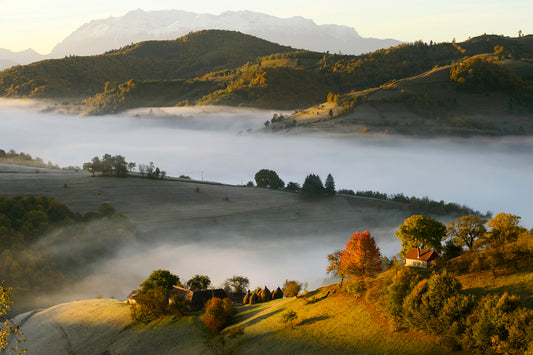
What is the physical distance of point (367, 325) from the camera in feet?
219

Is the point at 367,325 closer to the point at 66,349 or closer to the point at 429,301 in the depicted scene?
the point at 429,301

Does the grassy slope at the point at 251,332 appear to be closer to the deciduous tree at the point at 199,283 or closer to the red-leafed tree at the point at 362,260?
the red-leafed tree at the point at 362,260

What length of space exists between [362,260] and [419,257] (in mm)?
7859

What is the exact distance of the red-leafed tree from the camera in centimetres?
7756

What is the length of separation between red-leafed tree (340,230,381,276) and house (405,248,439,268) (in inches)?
169

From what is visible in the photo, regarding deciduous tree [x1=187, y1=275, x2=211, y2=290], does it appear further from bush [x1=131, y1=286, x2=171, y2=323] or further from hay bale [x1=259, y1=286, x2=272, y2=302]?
bush [x1=131, y1=286, x2=171, y2=323]

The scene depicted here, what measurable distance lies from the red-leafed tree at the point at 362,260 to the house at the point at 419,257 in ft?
14.0

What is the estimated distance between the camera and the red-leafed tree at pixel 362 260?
77.6 meters

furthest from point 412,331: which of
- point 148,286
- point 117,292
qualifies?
point 117,292

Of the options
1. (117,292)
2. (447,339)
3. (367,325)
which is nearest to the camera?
(447,339)

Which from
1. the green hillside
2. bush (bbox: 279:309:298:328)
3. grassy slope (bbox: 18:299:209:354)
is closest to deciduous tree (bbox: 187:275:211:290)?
grassy slope (bbox: 18:299:209:354)

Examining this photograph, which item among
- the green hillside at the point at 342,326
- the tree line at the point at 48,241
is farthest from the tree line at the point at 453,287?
the tree line at the point at 48,241

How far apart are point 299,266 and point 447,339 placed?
416ft

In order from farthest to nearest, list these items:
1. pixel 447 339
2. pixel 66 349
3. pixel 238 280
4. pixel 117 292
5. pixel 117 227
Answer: pixel 117 227, pixel 117 292, pixel 238 280, pixel 66 349, pixel 447 339
